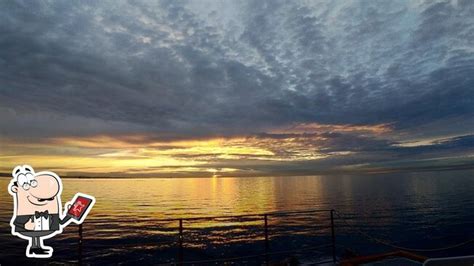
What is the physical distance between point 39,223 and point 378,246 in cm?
2422

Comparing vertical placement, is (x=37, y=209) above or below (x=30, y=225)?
above

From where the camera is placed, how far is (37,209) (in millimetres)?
5793

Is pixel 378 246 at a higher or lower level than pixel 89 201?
lower

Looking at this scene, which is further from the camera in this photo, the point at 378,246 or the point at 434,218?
the point at 434,218

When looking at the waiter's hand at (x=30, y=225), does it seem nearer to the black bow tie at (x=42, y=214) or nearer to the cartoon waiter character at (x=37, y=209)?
the cartoon waiter character at (x=37, y=209)

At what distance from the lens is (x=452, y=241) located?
27328 millimetres

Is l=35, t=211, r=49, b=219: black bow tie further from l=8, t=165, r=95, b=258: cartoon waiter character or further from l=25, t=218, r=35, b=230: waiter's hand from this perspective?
l=25, t=218, r=35, b=230: waiter's hand

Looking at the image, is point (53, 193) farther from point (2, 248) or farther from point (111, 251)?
point (2, 248)

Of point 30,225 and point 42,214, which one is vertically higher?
point 42,214

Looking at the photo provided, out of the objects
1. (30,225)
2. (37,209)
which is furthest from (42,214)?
(30,225)

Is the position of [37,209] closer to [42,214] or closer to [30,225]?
[42,214]

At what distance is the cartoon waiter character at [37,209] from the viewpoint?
5.72 m

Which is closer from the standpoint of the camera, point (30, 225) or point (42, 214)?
point (30, 225)

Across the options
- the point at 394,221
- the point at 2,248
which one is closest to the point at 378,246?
the point at 394,221
